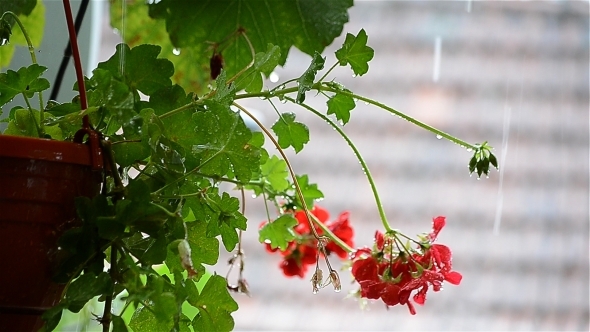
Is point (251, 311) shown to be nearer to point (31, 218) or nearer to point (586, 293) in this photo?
point (586, 293)

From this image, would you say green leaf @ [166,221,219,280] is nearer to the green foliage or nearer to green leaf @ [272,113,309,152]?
green leaf @ [272,113,309,152]

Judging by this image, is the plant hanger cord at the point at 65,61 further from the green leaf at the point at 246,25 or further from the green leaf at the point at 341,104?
the green leaf at the point at 341,104

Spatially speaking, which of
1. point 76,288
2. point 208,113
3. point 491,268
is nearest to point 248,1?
point 208,113

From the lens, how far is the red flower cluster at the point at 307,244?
2.67ft

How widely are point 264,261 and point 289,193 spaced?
28.2 inches

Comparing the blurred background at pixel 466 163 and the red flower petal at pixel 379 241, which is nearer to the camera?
the red flower petal at pixel 379 241

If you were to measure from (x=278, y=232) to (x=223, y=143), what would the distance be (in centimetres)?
18

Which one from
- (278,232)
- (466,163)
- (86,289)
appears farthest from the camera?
(466,163)

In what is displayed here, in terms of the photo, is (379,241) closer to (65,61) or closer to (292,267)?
(292,267)

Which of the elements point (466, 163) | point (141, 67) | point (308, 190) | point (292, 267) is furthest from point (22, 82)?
point (466, 163)

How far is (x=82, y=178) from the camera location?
0.48m

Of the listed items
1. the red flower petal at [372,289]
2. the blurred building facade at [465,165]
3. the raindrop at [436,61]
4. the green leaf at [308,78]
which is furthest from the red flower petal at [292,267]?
the raindrop at [436,61]

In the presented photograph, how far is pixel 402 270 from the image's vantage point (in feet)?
1.99

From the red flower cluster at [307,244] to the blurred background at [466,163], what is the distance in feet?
1.82
